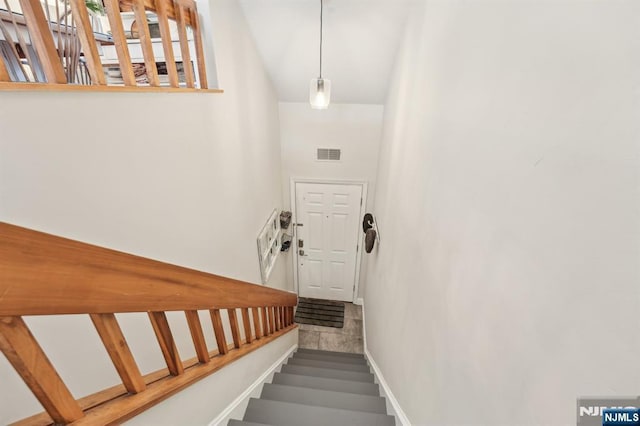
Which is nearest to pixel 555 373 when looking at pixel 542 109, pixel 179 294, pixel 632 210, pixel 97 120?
pixel 632 210

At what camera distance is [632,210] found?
0.40 m

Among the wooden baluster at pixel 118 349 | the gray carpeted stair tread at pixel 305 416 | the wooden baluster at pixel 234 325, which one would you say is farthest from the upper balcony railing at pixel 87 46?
the gray carpeted stair tread at pixel 305 416

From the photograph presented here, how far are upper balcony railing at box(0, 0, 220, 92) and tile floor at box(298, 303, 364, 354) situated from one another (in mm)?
3333

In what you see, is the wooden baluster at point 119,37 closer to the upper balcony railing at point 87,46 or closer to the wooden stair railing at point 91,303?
the upper balcony railing at point 87,46

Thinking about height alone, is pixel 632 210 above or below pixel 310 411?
above

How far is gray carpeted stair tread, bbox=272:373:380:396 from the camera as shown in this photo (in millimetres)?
2236

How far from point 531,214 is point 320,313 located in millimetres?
3985

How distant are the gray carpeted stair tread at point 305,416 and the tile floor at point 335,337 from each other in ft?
6.75

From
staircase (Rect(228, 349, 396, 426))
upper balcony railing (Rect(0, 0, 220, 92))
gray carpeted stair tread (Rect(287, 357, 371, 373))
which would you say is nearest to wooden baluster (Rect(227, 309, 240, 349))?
staircase (Rect(228, 349, 396, 426))

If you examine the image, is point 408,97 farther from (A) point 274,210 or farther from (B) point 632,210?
(A) point 274,210

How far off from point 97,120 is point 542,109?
122cm

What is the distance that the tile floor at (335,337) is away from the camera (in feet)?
12.3

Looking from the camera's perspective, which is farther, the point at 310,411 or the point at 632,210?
the point at 310,411

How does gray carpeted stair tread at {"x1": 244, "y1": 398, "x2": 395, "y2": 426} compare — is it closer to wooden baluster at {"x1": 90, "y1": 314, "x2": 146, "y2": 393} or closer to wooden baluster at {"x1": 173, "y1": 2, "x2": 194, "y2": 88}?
wooden baluster at {"x1": 90, "y1": 314, "x2": 146, "y2": 393}
